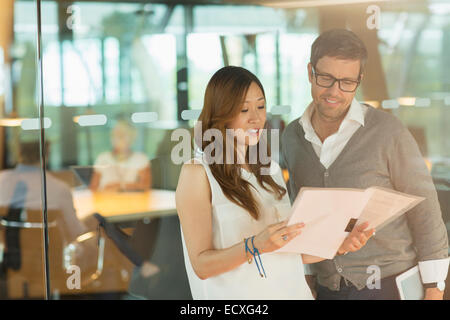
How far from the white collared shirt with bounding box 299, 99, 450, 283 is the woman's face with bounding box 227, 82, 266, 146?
0.16 meters

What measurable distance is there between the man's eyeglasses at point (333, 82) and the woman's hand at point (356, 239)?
19.4 inches

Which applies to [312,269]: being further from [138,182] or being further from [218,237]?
[138,182]

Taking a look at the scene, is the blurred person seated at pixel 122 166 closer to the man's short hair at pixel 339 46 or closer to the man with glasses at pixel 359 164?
the man with glasses at pixel 359 164

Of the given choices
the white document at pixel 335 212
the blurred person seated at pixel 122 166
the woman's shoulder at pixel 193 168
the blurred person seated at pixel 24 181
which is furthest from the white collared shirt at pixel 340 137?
the blurred person seated at pixel 24 181

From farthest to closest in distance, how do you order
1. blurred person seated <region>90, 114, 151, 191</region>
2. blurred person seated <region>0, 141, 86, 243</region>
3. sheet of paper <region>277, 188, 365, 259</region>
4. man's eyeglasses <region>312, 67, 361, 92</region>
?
blurred person seated <region>0, 141, 86, 243</region> < blurred person seated <region>90, 114, 151, 191</region> < man's eyeglasses <region>312, 67, 361, 92</region> < sheet of paper <region>277, 188, 365, 259</region>

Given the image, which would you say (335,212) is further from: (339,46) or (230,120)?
(339,46)

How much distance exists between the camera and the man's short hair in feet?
6.82

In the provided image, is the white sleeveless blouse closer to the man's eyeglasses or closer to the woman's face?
the woman's face

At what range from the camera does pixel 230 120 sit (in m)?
2.00

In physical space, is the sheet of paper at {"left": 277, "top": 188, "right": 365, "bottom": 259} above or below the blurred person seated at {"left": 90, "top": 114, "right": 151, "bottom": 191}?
below

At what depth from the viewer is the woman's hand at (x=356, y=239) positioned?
2021 mm

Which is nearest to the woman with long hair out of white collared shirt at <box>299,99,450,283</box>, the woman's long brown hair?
the woman's long brown hair

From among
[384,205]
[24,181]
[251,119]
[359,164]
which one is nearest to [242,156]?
[251,119]
